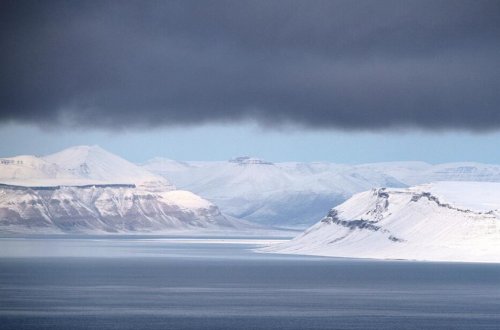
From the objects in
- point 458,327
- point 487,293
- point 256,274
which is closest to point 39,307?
point 458,327

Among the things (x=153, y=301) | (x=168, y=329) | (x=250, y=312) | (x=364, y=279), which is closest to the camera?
(x=168, y=329)

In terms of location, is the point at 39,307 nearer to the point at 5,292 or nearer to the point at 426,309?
the point at 5,292

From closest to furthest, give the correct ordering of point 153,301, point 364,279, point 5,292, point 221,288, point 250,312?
1. point 250,312
2. point 153,301
3. point 5,292
4. point 221,288
5. point 364,279

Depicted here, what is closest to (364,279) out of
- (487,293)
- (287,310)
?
(487,293)

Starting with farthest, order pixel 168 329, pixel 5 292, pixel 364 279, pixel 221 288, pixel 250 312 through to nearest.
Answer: pixel 364 279, pixel 221 288, pixel 5 292, pixel 250 312, pixel 168 329

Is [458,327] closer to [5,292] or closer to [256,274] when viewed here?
[5,292]

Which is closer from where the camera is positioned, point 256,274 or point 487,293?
point 487,293

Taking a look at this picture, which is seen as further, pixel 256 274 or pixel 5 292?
pixel 256 274

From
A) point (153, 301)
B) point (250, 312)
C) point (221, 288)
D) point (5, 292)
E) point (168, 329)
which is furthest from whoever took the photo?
point (221, 288)
